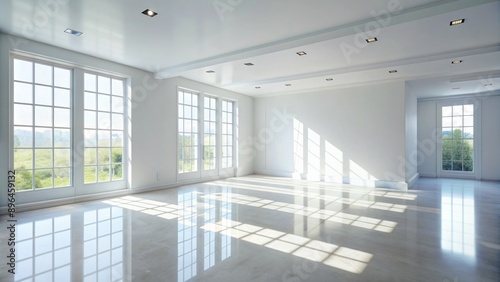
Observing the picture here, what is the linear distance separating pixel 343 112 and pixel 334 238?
17.3 ft

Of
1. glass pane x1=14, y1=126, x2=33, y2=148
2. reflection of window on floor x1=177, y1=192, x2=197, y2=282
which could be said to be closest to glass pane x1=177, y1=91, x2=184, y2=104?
reflection of window on floor x1=177, y1=192, x2=197, y2=282

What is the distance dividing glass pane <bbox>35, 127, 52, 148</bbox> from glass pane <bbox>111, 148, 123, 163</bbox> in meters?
1.21

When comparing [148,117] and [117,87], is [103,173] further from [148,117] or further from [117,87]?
[117,87]

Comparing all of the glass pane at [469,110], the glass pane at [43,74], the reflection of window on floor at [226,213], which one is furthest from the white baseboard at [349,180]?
the glass pane at [43,74]

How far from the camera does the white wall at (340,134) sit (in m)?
7.08

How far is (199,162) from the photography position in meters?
7.82

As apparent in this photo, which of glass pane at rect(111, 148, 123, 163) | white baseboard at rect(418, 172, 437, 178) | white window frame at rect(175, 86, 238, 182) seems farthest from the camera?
white baseboard at rect(418, 172, 437, 178)

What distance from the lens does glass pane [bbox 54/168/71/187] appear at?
4.95m

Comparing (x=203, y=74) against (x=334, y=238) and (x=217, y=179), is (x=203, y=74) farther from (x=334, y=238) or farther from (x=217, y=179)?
(x=334, y=238)

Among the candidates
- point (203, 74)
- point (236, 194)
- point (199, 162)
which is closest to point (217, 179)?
point (199, 162)

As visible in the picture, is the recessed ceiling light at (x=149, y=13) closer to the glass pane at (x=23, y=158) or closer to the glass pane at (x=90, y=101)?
the glass pane at (x=90, y=101)

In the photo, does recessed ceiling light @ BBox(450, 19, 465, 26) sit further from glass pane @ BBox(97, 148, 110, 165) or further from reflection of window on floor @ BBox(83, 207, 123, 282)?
glass pane @ BBox(97, 148, 110, 165)

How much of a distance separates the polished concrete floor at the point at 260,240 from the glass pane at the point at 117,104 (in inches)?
77.6

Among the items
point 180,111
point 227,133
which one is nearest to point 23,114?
point 180,111
